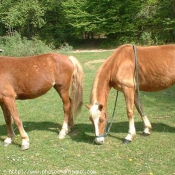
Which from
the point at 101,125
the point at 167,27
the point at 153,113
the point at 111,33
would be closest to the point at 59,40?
the point at 111,33

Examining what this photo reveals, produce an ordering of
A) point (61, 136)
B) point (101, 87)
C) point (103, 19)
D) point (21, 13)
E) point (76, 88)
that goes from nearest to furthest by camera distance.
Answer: point (101, 87) < point (61, 136) < point (76, 88) < point (103, 19) < point (21, 13)

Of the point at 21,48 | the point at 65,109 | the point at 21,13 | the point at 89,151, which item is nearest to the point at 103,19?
the point at 21,13

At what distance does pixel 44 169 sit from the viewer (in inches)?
170

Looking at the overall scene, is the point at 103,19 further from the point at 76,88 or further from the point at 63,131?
the point at 63,131

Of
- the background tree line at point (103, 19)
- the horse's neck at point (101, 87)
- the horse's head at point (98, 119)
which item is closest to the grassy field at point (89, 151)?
the horse's head at point (98, 119)

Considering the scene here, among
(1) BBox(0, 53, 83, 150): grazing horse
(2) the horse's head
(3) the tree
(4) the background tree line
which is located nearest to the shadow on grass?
(1) BBox(0, 53, 83, 150): grazing horse

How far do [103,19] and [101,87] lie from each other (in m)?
22.5

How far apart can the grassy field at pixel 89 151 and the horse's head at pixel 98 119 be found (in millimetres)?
258

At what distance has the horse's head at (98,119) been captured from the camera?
4.81 meters

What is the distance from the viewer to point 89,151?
4918mm

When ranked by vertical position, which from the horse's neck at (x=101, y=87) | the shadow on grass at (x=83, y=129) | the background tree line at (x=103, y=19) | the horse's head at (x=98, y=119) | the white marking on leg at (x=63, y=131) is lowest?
the shadow on grass at (x=83, y=129)

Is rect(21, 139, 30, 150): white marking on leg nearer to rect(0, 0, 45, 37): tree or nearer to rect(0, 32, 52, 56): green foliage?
rect(0, 32, 52, 56): green foliage

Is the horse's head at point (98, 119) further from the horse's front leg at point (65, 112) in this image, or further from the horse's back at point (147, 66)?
the horse's front leg at point (65, 112)

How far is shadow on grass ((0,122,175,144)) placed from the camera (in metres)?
5.71
